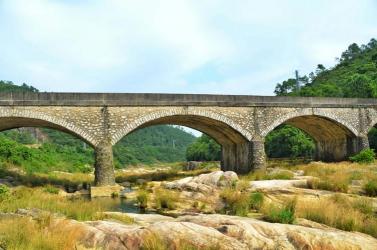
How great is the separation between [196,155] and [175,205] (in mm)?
58070

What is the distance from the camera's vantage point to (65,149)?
58.0 meters

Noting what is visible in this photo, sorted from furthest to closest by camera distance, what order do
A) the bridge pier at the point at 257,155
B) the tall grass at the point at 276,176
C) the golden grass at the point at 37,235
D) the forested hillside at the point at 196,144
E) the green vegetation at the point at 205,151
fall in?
the green vegetation at the point at 205,151 → the forested hillside at the point at 196,144 → the bridge pier at the point at 257,155 → the tall grass at the point at 276,176 → the golden grass at the point at 37,235

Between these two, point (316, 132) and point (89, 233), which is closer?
point (89, 233)

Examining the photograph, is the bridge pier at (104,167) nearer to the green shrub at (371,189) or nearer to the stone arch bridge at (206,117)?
the stone arch bridge at (206,117)

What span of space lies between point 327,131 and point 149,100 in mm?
18711

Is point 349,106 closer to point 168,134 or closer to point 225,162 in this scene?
point 225,162

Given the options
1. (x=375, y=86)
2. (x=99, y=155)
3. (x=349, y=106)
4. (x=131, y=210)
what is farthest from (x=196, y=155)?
(x=131, y=210)

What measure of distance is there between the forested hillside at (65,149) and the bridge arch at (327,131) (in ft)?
76.5

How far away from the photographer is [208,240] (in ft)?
25.0

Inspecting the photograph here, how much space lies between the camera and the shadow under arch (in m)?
33.3

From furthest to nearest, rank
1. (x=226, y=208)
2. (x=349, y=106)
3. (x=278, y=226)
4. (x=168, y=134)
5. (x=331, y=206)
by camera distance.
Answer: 1. (x=168, y=134)
2. (x=349, y=106)
3. (x=226, y=208)
4. (x=331, y=206)
5. (x=278, y=226)

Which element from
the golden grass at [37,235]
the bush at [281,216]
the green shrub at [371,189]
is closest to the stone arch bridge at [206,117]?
the green shrub at [371,189]

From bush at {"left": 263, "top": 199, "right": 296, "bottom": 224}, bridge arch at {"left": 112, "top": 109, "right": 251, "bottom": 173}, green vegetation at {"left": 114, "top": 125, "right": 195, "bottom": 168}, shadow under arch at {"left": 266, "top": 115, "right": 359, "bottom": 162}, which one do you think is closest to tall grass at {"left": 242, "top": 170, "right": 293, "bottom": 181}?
bridge arch at {"left": 112, "top": 109, "right": 251, "bottom": 173}

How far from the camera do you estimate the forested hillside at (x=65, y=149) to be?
3816 cm
